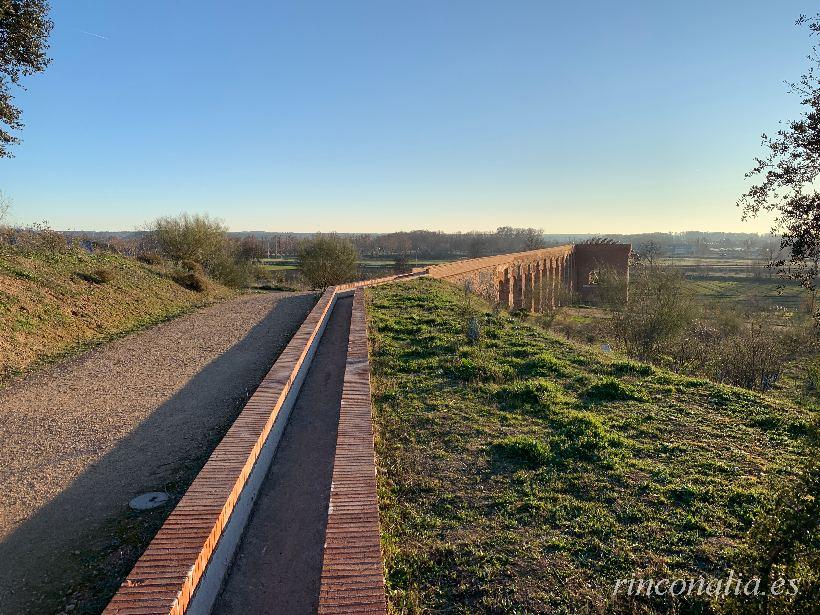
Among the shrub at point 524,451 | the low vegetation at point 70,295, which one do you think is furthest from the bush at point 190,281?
the shrub at point 524,451

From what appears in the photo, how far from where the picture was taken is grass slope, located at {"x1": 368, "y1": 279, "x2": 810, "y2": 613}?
2.54 metres

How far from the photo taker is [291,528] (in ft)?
10.8

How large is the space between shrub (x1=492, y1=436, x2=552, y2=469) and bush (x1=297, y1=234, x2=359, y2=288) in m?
21.4

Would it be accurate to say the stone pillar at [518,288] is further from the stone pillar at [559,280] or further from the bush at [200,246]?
the bush at [200,246]

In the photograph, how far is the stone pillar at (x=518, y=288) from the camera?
81.7ft

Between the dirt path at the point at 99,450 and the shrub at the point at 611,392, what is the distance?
4122 millimetres

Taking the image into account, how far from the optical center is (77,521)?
338 centimetres

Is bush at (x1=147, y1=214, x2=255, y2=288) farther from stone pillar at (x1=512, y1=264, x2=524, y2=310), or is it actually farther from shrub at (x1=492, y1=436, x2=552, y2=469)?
shrub at (x1=492, y1=436, x2=552, y2=469)

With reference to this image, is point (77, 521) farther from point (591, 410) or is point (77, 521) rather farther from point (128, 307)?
point (128, 307)

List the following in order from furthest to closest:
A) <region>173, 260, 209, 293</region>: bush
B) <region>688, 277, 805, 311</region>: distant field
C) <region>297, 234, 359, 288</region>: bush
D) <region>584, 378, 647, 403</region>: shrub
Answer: <region>688, 277, 805, 311</region>: distant field, <region>297, 234, 359, 288</region>: bush, <region>173, 260, 209, 293</region>: bush, <region>584, 378, 647, 403</region>: shrub

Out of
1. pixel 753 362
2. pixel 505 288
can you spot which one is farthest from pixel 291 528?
pixel 505 288

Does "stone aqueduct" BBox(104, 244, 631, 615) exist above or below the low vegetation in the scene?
below

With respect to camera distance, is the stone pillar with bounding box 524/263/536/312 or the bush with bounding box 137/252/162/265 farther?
the stone pillar with bounding box 524/263/536/312

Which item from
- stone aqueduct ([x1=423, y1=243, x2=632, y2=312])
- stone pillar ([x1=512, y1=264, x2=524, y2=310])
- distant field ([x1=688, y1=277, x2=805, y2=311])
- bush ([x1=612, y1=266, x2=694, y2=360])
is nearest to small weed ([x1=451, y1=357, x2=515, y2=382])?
bush ([x1=612, y1=266, x2=694, y2=360])
